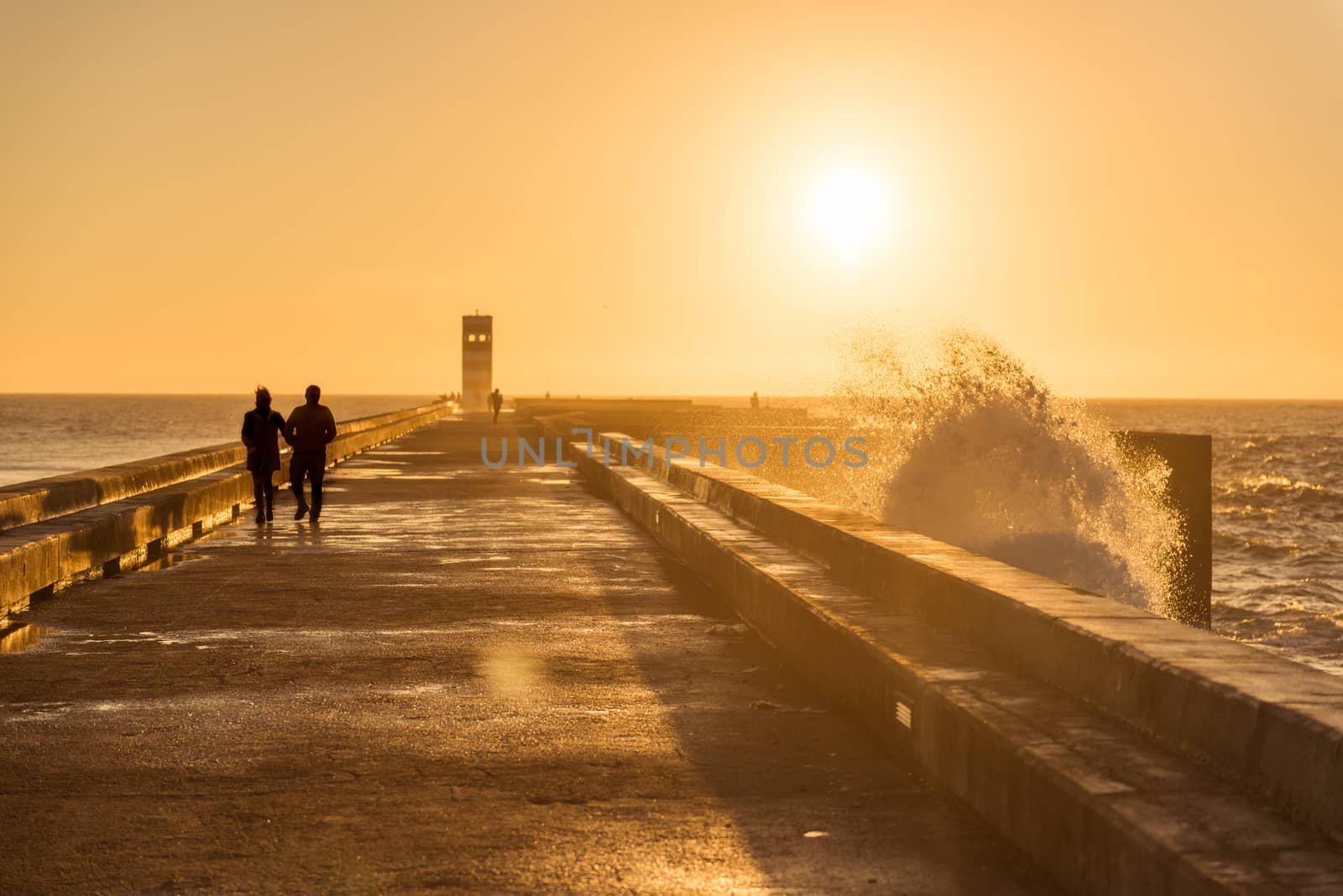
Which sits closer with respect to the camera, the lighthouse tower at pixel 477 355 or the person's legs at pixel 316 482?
the person's legs at pixel 316 482

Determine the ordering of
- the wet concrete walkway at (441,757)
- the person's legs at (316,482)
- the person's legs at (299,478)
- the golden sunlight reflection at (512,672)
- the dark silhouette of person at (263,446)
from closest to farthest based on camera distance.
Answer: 1. the wet concrete walkway at (441,757)
2. the golden sunlight reflection at (512,672)
3. the dark silhouette of person at (263,446)
4. the person's legs at (316,482)
5. the person's legs at (299,478)

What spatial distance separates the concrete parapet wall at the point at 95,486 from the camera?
16.5 m

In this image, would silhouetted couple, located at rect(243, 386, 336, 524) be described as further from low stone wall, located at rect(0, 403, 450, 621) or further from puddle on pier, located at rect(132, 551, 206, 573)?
puddle on pier, located at rect(132, 551, 206, 573)

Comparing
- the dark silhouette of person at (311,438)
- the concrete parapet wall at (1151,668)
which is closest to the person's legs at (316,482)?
the dark silhouette of person at (311,438)

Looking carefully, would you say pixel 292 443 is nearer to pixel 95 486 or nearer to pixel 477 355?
pixel 95 486

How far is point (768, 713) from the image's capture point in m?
8.09

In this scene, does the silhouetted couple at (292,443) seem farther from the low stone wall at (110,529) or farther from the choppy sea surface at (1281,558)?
the choppy sea surface at (1281,558)

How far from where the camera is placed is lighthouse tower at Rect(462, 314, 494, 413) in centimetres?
14475

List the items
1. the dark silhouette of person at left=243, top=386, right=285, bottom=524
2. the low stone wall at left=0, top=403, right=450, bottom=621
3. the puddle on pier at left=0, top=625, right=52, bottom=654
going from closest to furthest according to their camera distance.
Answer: the puddle on pier at left=0, top=625, right=52, bottom=654 → the low stone wall at left=0, top=403, right=450, bottom=621 → the dark silhouette of person at left=243, top=386, right=285, bottom=524

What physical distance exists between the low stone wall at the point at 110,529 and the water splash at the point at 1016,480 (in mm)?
12501

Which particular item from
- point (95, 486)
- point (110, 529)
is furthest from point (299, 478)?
point (110, 529)

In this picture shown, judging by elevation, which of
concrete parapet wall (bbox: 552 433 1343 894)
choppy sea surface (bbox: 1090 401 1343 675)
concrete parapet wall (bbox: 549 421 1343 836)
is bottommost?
choppy sea surface (bbox: 1090 401 1343 675)

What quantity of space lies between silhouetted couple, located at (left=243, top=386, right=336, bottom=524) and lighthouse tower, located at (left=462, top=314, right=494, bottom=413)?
124151 millimetres

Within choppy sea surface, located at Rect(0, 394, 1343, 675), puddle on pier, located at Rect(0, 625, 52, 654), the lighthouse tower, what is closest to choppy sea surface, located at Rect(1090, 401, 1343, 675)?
choppy sea surface, located at Rect(0, 394, 1343, 675)
